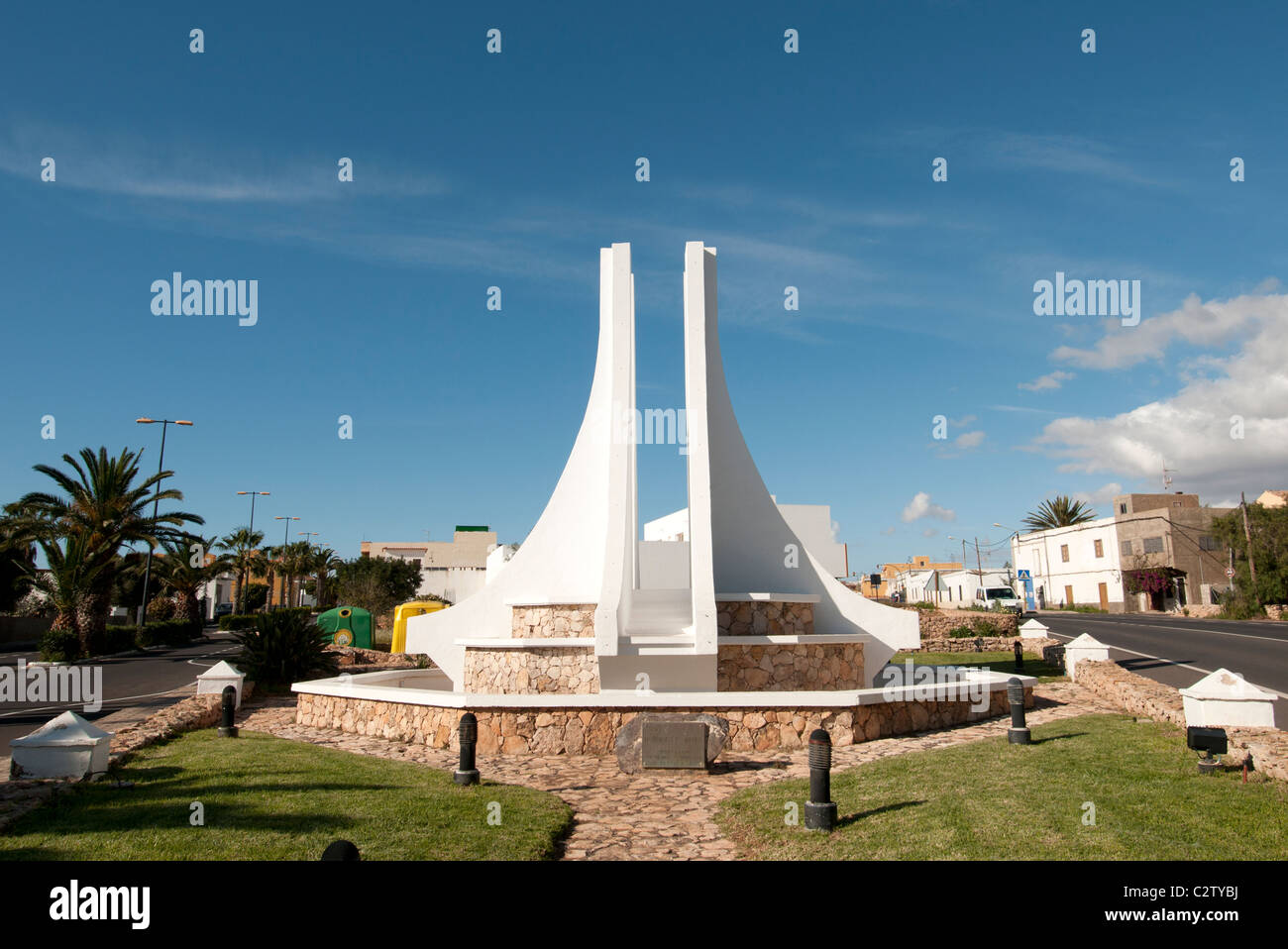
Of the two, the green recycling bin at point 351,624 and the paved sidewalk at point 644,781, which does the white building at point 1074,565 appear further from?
the paved sidewalk at point 644,781

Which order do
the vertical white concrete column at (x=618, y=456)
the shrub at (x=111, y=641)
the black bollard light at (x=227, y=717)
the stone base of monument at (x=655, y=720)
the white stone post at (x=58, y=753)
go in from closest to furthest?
the white stone post at (x=58, y=753) < the stone base of monument at (x=655, y=720) < the vertical white concrete column at (x=618, y=456) < the black bollard light at (x=227, y=717) < the shrub at (x=111, y=641)

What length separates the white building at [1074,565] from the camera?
171 feet

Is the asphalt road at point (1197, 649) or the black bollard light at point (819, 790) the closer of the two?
the black bollard light at point (819, 790)

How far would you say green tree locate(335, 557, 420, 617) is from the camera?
1897 inches

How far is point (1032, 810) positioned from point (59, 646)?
3179 cm

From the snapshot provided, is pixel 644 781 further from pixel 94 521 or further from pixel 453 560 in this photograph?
pixel 453 560

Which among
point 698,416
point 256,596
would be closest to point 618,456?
point 698,416

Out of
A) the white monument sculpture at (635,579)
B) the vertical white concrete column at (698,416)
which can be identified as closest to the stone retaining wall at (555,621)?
the white monument sculpture at (635,579)

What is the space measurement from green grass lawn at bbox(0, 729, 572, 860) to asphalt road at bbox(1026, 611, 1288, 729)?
35.9 ft

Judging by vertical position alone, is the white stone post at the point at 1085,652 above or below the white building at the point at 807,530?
below

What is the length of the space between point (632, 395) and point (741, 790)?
7.71 meters

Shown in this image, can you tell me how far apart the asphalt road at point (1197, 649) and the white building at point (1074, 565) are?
19248 mm

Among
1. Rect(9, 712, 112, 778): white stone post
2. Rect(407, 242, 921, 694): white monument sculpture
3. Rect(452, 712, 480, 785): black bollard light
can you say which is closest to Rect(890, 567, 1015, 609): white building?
Rect(407, 242, 921, 694): white monument sculpture

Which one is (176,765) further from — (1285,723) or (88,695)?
(1285,723)
